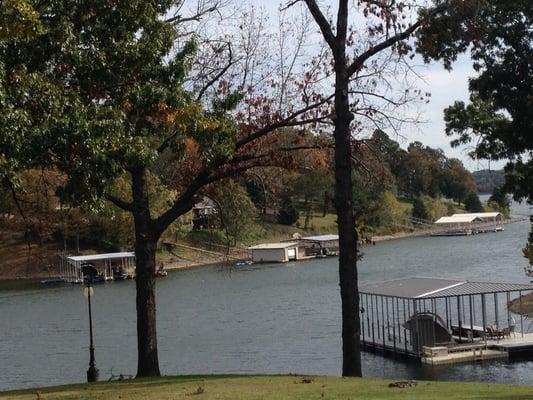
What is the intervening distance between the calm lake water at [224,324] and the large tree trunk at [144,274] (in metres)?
5.64

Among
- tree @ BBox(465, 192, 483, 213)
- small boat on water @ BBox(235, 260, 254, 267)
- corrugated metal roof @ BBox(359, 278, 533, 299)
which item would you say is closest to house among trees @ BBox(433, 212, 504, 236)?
tree @ BBox(465, 192, 483, 213)

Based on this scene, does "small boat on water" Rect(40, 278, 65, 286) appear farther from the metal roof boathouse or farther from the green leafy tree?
the green leafy tree

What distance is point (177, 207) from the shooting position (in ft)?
57.6

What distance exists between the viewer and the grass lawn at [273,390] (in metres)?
11.3

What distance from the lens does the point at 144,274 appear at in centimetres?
1716

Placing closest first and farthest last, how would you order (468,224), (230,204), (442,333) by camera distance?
1. (230,204)
2. (442,333)
3. (468,224)

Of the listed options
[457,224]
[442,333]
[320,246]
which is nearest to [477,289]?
[442,333]

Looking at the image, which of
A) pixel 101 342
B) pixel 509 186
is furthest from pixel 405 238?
pixel 509 186

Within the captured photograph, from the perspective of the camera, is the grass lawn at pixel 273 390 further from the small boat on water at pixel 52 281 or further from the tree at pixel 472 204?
the tree at pixel 472 204

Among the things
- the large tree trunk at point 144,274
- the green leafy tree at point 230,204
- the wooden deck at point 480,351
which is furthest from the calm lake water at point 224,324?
the large tree trunk at point 144,274

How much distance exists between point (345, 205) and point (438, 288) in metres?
18.9

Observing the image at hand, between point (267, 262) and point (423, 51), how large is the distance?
72.6 meters

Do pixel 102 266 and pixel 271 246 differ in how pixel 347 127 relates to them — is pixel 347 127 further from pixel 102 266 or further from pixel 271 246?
pixel 271 246

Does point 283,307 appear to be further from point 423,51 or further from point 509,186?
point 423,51
